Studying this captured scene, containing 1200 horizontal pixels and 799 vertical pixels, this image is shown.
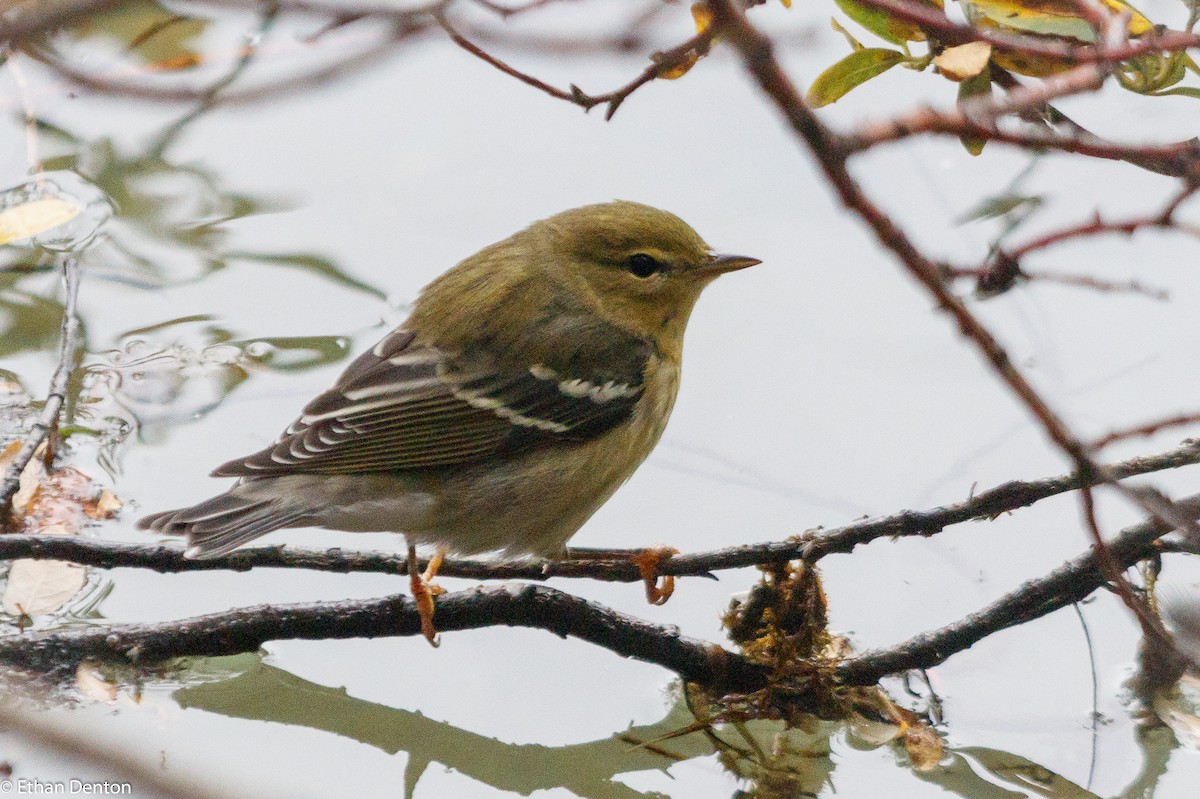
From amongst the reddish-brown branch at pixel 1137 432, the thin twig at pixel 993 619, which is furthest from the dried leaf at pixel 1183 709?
the reddish-brown branch at pixel 1137 432

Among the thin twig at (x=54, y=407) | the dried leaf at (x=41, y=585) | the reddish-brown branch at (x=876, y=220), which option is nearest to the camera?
the reddish-brown branch at (x=876, y=220)

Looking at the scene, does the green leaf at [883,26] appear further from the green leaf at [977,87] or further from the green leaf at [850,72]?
the green leaf at [977,87]

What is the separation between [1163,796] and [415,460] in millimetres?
2068

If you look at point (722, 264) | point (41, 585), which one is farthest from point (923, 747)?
point (41, 585)

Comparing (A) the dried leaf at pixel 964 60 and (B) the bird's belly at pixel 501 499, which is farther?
(B) the bird's belly at pixel 501 499

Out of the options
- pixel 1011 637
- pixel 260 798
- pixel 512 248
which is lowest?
pixel 260 798

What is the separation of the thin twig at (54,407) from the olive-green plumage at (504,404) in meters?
0.51

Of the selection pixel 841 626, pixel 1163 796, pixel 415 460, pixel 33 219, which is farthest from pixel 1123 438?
pixel 33 219

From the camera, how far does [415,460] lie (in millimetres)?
3713

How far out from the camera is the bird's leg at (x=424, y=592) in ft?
10.6

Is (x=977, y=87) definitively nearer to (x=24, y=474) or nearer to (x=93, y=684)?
(x=93, y=684)

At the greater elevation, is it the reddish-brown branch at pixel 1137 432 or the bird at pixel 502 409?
the bird at pixel 502 409

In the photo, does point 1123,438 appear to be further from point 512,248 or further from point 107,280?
point 107,280

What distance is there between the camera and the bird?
140 inches
